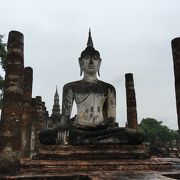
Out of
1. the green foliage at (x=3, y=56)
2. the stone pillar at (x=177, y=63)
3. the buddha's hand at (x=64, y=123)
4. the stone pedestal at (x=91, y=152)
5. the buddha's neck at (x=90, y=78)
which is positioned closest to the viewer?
the stone pedestal at (x=91, y=152)

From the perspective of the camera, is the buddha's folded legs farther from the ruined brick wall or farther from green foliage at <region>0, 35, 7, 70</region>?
green foliage at <region>0, 35, 7, 70</region>

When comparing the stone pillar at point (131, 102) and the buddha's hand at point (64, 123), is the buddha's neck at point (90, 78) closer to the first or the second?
the buddha's hand at point (64, 123)

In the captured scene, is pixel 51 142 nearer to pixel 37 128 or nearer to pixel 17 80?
pixel 17 80

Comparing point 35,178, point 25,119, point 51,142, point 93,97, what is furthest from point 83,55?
point 25,119

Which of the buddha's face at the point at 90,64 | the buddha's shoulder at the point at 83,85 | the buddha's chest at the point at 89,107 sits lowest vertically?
the buddha's chest at the point at 89,107

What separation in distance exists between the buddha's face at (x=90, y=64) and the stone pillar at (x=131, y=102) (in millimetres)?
6527

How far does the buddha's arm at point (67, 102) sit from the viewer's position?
819 cm

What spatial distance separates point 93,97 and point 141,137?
1996mm

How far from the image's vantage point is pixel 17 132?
9375 mm

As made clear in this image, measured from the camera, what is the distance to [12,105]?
9406 millimetres

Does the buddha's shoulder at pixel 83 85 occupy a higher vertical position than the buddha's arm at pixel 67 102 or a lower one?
higher

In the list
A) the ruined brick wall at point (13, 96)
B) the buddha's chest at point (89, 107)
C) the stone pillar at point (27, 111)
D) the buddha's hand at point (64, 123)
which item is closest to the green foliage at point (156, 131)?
the stone pillar at point (27, 111)

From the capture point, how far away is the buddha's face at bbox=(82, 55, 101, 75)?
8.96m

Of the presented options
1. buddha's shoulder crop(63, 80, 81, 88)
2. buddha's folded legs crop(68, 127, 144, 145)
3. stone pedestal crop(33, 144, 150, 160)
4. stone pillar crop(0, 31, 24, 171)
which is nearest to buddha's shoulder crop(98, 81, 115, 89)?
buddha's shoulder crop(63, 80, 81, 88)
